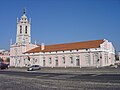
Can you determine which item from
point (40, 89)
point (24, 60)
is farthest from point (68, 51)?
point (40, 89)

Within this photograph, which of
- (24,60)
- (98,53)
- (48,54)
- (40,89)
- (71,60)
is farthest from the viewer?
(24,60)

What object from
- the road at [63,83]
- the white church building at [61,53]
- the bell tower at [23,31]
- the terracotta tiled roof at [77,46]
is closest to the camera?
the road at [63,83]

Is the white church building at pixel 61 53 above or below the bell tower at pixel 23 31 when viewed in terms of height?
below

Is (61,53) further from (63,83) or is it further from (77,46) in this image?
(63,83)

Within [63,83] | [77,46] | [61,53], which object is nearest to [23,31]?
[61,53]

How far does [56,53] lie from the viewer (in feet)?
260

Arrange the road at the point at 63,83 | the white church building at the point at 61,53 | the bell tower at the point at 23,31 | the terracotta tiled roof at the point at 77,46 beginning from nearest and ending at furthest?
the road at the point at 63,83
the white church building at the point at 61,53
the terracotta tiled roof at the point at 77,46
the bell tower at the point at 23,31

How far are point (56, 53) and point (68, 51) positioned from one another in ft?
19.4

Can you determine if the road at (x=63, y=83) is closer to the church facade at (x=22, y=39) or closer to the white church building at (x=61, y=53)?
the white church building at (x=61, y=53)

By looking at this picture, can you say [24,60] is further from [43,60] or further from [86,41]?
[86,41]

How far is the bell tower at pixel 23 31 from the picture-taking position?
9025cm

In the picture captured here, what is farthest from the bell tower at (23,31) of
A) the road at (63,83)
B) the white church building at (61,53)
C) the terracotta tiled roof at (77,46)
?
the road at (63,83)

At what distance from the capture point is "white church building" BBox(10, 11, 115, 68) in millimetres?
69125

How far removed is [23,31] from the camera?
296ft
